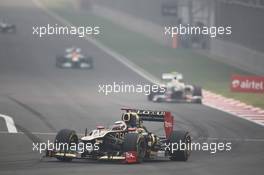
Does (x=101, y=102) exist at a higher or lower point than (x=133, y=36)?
lower

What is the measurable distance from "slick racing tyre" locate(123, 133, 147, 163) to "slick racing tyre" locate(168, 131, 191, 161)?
1.15 meters

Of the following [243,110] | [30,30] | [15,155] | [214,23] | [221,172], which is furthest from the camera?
[30,30]

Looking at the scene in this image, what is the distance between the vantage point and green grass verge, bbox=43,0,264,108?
5550 cm

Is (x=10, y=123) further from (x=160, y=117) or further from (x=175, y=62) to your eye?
(x=175, y=62)

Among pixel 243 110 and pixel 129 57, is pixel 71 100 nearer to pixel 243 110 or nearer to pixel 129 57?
pixel 243 110

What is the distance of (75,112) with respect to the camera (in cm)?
4294

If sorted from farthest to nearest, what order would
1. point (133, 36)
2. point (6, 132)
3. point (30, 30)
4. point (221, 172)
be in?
point (133, 36) → point (30, 30) → point (6, 132) → point (221, 172)

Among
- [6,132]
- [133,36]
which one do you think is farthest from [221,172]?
[133,36]

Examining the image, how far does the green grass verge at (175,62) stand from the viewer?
182ft

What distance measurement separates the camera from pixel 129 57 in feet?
217

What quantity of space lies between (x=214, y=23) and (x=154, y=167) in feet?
111

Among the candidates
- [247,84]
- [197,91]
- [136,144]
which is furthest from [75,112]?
[136,144]

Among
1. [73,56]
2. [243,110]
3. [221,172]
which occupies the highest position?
[73,56]

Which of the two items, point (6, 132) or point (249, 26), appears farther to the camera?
point (249, 26)
